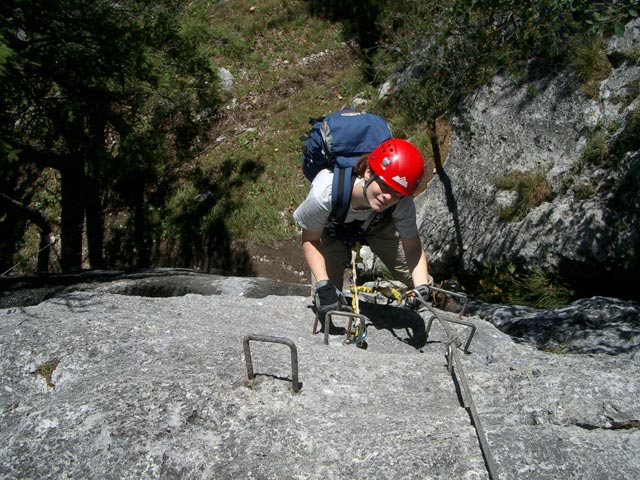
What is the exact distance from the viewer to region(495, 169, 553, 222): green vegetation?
723 centimetres

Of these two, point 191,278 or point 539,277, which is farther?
point 191,278

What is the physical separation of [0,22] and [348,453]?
22.9 feet

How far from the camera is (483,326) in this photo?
16.9 feet

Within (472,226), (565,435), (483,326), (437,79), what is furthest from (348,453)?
(437,79)

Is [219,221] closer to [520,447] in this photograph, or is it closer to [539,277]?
[539,277]

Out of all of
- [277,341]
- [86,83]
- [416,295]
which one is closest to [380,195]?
[416,295]

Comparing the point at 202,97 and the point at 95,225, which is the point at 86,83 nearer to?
the point at 202,97

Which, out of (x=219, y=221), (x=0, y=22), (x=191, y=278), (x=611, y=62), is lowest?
(x=191, y=278)

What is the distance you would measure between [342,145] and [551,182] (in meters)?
4.14

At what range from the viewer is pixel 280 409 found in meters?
3.13

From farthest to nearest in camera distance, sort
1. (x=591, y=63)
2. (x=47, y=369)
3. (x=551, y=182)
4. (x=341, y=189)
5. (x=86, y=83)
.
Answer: (x=86, y=83)
(x=591, y=63)
(x=551, y=182)
(x=341, y=189)
(x=47, y=369)

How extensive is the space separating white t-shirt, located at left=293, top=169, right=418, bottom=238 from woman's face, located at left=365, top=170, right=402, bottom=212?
149 millimetres

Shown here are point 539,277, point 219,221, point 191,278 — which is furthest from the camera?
point 219,221

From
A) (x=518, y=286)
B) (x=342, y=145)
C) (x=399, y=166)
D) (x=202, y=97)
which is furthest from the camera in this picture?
(x=202, y=97)
